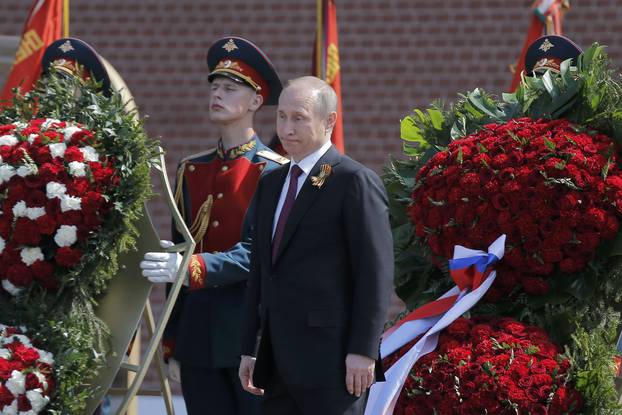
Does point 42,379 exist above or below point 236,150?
below

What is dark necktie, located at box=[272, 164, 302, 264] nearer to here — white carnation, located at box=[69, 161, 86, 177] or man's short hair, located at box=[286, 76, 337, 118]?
man's short hair, located at box=[286, 76, 337, 118]

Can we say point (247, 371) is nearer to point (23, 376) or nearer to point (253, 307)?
point (253, 307)

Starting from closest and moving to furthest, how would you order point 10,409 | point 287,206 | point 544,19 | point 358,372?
point 358,372, point 287,206, point 10,409, point 544,19

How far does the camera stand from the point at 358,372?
3.13 metres

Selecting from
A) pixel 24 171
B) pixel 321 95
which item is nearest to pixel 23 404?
pixel 24 171

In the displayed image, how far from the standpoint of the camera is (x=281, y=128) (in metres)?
A: 3.29

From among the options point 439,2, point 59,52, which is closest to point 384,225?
point 59,52

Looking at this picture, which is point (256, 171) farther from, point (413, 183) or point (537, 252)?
point (537, 252)

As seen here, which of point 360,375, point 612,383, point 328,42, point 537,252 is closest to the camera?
point 360,375

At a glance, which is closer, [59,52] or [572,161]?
[572,161]

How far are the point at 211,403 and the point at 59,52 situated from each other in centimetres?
180

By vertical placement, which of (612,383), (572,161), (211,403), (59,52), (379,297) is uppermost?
(59,52)

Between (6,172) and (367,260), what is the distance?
1.40 metres

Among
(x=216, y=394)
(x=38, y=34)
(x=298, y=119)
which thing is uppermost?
(x=38, y=34)
